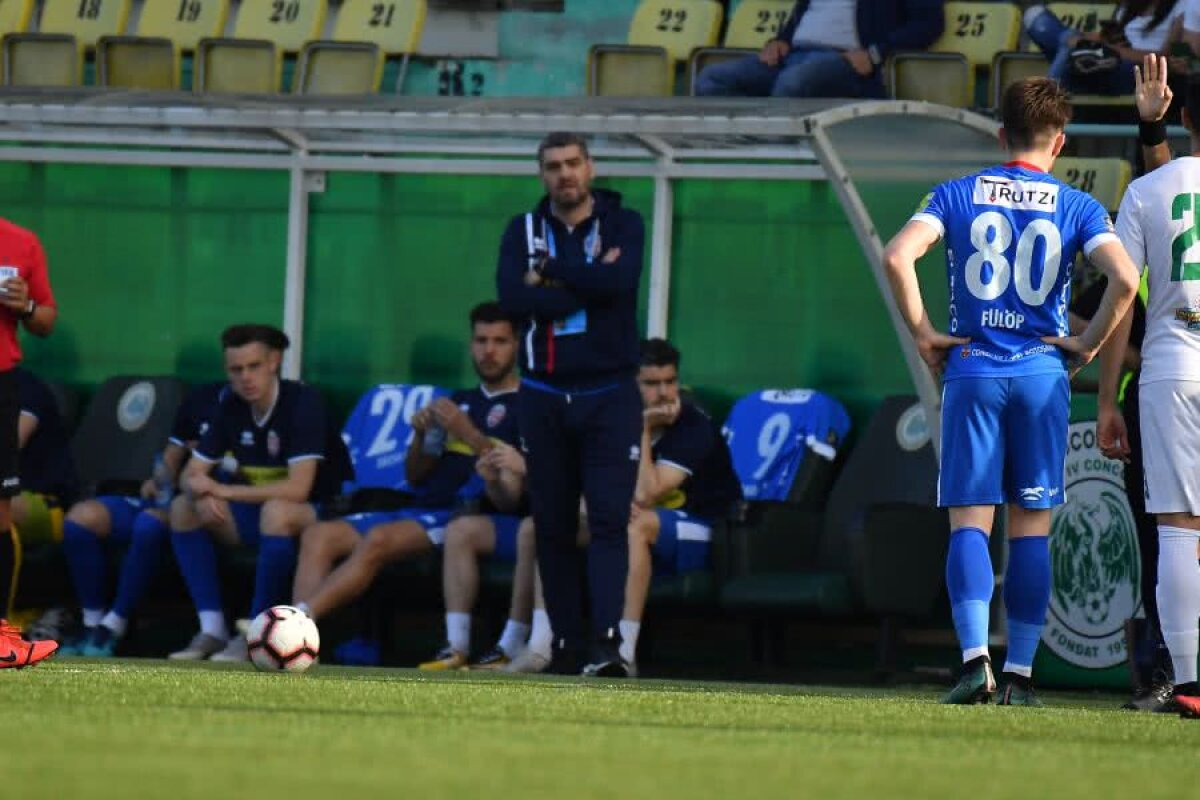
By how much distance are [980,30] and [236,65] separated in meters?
4.63

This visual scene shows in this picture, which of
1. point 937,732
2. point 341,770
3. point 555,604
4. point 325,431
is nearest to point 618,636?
point 555,604

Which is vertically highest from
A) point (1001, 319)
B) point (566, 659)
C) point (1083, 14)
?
point (1083, 14)

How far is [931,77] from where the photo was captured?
43.5 ft

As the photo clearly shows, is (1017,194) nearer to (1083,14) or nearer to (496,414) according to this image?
(496,414)

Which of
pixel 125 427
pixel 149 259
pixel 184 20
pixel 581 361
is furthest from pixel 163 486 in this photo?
pixel 184 20

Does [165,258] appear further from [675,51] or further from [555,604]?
[555,604]

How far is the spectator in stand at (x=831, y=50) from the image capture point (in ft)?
43.2

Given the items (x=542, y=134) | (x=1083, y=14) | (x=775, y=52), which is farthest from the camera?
(x=1083, y=14)

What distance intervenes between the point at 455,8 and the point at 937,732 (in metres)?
10.5

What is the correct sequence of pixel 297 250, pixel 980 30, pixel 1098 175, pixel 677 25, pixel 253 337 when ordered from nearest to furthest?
pixel 253 337 < pixel 1098 175 < pixel 297 250 < pixel 980 30 < pixel 677 25

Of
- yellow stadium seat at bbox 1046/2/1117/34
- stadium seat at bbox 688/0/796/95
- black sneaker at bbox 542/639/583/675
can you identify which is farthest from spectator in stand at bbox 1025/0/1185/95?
black sneaker at bbox 542/639/583/675

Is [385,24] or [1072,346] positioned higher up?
[385,24]

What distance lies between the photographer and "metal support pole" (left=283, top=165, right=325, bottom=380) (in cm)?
1276

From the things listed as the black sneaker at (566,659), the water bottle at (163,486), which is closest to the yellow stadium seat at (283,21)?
the water bottle at (163,486)
